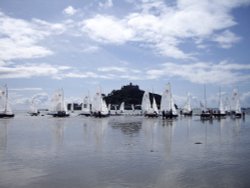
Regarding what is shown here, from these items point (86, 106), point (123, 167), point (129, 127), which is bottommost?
point (123, 167)

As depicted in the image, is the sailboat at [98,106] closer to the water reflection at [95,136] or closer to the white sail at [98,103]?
the white sail at [98,103]

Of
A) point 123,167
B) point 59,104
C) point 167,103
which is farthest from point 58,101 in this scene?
point 123,167

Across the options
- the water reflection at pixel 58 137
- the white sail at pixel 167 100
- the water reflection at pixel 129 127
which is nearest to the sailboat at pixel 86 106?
the white sail at pixel 167 100

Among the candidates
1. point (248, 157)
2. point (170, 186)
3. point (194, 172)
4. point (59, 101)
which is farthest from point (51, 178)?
point (59, 101)

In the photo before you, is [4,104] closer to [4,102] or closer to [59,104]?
[4,102]

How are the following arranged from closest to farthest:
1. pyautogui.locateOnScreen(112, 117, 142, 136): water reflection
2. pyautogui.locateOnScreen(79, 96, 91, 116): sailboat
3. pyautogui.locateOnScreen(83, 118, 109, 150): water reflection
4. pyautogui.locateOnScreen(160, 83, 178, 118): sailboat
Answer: pyautogui.locateOnScreen(83, 118, 109, 150): water reflection < pyautogui.locateOnScreen(112, 117, 142, 136): water reflection < pyautogui.locateOnScreen(160, 83, 178, 118): sailboat < pyautogui.locateOnScreen(79, 96, 91, 116): sailboat

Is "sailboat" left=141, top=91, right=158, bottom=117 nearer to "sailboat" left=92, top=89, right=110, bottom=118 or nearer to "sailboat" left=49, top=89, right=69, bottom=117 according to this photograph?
"sailboat" left=92, top=89, right=110, bottom=118

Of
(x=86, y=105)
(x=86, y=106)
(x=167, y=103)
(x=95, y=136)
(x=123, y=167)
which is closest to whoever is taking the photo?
(x=123, y=167)

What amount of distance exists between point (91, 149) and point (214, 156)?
9.86 meters

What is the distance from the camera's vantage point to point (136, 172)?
17516 mm

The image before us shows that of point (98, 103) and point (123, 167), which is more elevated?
point (98, 103)

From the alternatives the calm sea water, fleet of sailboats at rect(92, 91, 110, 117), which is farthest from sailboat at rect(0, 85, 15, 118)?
the calm sea water

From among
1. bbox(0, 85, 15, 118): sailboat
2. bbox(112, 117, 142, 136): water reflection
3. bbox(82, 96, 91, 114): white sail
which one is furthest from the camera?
bbox(82, 96, 91, 114): white sail

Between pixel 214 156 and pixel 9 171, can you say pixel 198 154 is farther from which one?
pixel 9 171
